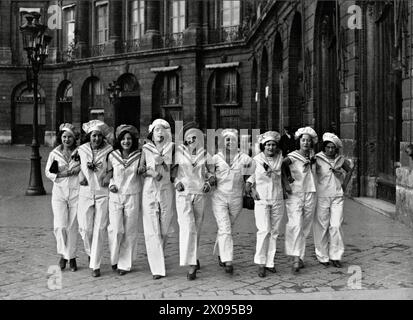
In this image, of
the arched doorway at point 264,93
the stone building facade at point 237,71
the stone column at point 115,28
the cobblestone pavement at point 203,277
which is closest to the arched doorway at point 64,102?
the stone building facade at point 237,71

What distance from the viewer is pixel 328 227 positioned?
7117 mm

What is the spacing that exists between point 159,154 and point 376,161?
7419 mm

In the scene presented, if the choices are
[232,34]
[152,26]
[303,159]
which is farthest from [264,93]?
[303,159]

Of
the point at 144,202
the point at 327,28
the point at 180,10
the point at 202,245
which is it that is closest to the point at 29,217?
the point at 202,245

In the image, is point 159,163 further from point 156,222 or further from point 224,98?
point 224,98

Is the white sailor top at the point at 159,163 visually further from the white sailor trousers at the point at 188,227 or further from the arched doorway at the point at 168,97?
Result: the arched doorway at the point at 168,97

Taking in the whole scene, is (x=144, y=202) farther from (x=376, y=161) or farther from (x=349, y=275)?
(x=376, y=161)

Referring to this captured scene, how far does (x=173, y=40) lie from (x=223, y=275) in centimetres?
3007

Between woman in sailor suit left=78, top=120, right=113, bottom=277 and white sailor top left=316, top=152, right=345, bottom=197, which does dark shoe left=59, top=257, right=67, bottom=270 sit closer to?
woman in sailor suit left=78, top=120, right=113, bottom=277

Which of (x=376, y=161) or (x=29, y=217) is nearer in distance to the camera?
(x=29, y=217)

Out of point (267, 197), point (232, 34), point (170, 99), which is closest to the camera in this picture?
point (267, 197)

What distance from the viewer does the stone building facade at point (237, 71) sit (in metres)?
12.1

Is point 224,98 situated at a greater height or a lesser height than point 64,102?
lesser

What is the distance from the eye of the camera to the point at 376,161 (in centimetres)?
1257
